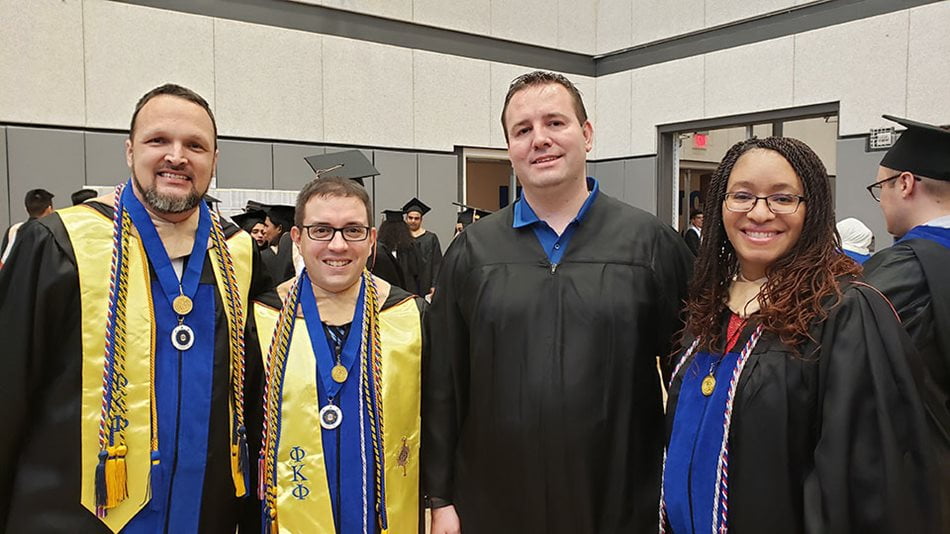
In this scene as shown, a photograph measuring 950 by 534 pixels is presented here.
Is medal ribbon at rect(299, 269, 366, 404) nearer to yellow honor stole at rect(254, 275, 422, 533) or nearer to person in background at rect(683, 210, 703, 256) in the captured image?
yellow honor stole at rect(254, 275, 422, 533)

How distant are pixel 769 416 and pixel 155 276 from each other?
165cm

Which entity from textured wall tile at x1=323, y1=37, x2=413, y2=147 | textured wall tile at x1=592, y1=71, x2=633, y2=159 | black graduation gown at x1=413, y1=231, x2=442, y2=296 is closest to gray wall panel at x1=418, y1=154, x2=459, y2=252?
textured wall tile at x1=323, y1=37, x2=413, y2=147

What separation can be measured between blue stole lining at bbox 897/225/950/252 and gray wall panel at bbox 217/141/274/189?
7390 millimetres

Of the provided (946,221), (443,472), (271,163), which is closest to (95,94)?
(271,163)

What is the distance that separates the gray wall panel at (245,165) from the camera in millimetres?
8219

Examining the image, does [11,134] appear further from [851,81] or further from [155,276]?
[851,81]

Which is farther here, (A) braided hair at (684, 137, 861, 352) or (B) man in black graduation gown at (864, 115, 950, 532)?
(B) man in black graduation gown at (864, 115, 950, 532)

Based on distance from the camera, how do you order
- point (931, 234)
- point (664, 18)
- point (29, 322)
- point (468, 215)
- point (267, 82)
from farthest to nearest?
1. point (664, 18)
2. point (468, 215)
3. point (267, 82)
4. point (931, 234)
5. point (29, 322)

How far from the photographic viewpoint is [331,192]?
6.95 feet

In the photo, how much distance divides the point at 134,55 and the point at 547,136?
7273 millimetres

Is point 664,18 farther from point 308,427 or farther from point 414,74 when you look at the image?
point 308,427

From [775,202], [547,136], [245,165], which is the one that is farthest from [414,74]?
[775,202]

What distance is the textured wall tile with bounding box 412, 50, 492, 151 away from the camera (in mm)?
9656

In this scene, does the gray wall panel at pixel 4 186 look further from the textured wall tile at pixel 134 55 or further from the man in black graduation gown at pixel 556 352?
the man in black graduation gown at pixel 556 352
